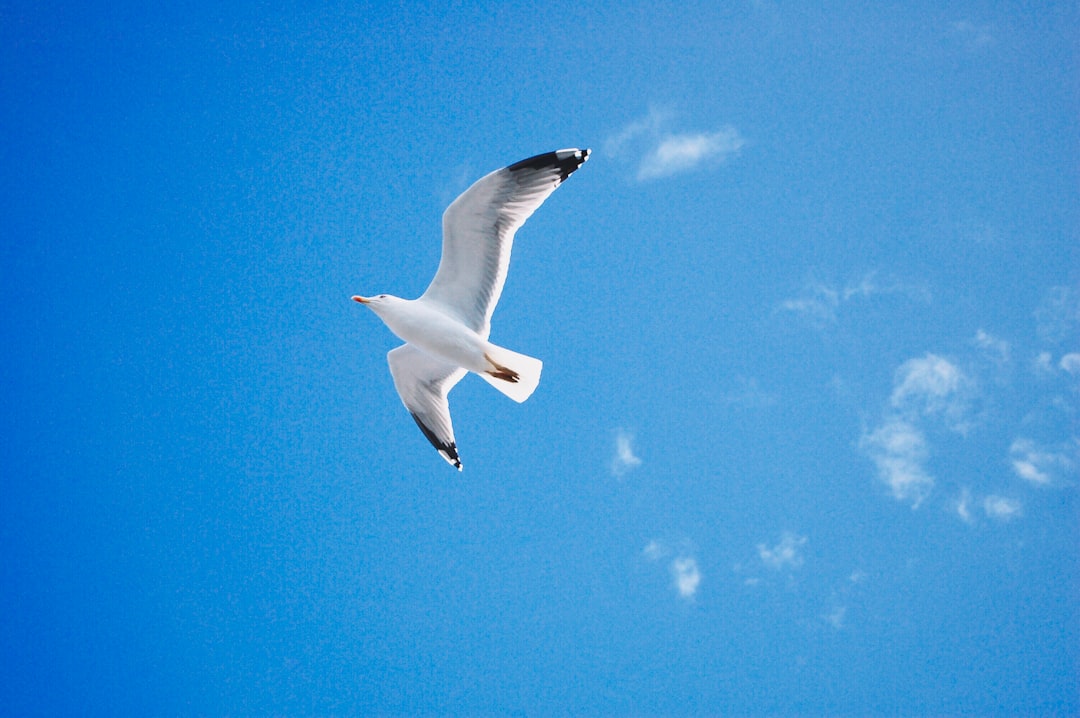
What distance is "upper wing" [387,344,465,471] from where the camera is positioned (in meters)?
6.41

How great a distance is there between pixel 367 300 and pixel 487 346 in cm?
100

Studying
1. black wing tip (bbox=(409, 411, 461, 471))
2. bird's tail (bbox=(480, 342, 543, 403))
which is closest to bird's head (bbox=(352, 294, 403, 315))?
bird's tail (bbox=(480, 342, 543, 403))

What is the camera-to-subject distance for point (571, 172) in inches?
215

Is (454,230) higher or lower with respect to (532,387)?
higher

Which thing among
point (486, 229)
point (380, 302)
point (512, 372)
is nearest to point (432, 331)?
point (380, 302)

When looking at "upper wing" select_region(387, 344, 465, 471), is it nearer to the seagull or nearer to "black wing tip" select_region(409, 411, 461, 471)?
"black wing tip" select_region(409, 411, 461, 471)

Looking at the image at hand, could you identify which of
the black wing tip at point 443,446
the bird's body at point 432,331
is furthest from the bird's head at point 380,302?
the black wing tip at point 443,446

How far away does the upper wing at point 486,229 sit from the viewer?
5.49 meters

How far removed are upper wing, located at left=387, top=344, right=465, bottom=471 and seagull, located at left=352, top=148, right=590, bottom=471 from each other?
27 centimetres

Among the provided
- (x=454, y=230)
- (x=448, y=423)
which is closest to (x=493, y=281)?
(x=454, y=230)

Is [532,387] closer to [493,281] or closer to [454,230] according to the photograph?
[493,281]

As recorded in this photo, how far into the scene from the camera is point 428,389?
6535 mm

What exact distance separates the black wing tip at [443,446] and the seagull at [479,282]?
27.7 inches

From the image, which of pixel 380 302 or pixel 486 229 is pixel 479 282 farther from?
pixel 380 302
